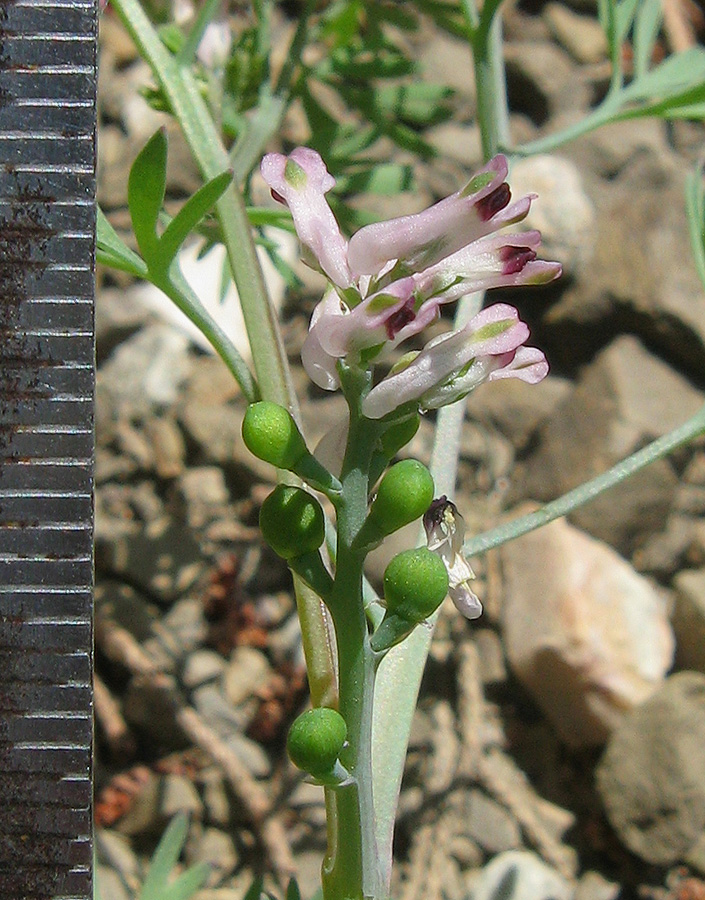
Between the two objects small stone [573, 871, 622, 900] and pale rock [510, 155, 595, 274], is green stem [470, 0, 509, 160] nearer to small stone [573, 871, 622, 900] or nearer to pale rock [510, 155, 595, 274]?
pale rock [510, 155, 595, 274]

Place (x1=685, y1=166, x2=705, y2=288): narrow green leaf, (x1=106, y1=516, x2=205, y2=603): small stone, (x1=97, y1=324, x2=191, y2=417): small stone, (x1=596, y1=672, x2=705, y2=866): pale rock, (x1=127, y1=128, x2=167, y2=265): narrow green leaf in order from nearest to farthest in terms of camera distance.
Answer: (x1=127, y1=128, x2=167, y2=265): narrow green leaf → (x1=685, y1=166, x2=705, y2=288): narrow green leaf → (x1=596, y1=672, x2=705, y2=866): pale rock → (x1=106, y1=516, x2=205, y2=603): small stone → (x1=97, y1=324, x2=191, y2=417): small stone

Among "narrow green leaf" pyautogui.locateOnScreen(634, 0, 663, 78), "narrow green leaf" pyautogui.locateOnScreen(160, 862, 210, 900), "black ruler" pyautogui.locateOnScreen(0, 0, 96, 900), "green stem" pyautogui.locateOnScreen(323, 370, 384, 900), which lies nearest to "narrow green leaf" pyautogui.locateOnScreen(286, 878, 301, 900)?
"green stem" pyautogui.locateOnScreen(323, 370, 384, 900)

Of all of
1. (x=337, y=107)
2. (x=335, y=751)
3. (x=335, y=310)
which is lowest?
A: (x=335, y=751)

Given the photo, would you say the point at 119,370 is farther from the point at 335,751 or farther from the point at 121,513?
the point at 335,751

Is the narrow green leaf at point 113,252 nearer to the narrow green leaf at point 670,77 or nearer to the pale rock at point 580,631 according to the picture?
the narrow green leaf at point 670,77

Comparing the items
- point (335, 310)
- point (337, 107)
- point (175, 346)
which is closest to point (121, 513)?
point (175, 346)

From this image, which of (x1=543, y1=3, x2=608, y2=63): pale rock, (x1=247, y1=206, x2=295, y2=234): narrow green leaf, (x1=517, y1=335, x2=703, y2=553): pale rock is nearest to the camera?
(x1=247, y1=206, x2=295, y2=234): narrow green leaf

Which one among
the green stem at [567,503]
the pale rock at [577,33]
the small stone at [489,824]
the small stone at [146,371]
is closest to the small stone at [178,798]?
the small stone at [489,824]
